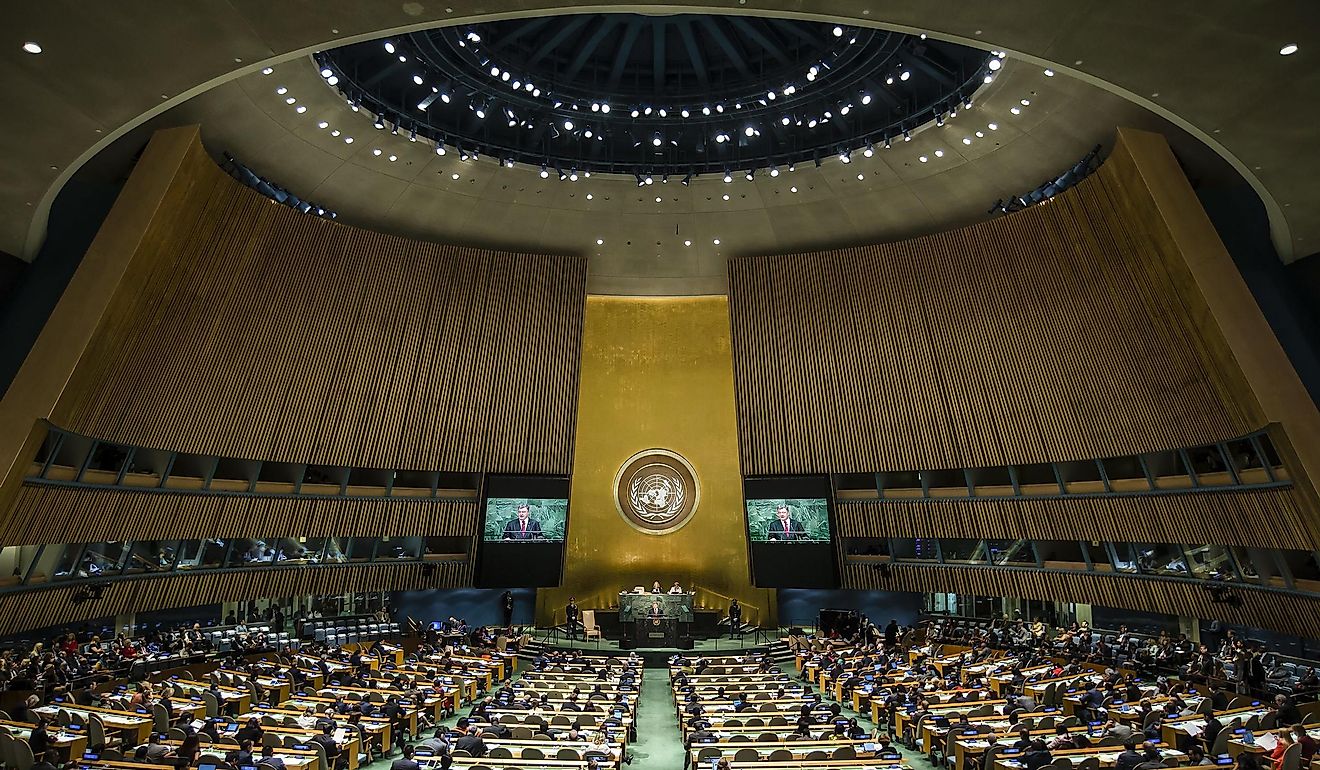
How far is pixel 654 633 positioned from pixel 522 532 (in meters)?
4.22

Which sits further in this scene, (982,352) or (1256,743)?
(982,352)

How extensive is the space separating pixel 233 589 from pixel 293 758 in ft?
30.9

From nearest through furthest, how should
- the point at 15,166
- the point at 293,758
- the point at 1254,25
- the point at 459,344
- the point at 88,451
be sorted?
the point at 1254,25 < the point at 293,758 < the point at 15,166 < the point at 88,451 < the point at 459,344

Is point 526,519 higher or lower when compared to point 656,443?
lower

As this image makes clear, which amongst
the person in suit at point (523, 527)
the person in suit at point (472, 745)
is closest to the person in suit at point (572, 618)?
the person in suit at point (523, 527)

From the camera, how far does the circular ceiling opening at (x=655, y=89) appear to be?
16250mm

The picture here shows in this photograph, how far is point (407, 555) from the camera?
20.6m

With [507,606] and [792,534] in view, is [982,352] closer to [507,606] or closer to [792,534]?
[792,534]

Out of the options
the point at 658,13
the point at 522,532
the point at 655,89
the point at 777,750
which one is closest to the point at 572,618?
the point at 522,532

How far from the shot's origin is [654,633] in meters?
20.9

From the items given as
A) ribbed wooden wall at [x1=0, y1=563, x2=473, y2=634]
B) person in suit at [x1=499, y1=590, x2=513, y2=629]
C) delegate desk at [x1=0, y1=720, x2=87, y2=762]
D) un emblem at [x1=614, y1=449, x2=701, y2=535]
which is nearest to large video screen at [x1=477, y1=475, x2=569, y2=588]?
ribbed wooden wall at [x1=0, y1=563, x2=473, y2=634]

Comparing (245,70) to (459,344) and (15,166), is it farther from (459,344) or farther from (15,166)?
(459,344)

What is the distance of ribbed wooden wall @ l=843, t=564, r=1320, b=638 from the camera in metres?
13.6

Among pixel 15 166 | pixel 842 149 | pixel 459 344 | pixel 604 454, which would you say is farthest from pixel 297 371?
pixel 842 149
